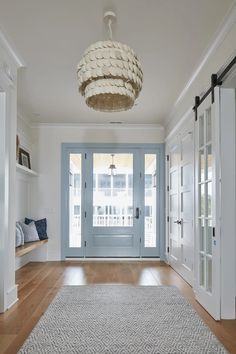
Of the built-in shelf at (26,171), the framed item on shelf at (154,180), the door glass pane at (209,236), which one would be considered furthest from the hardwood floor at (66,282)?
the built-in shelf at (26,171)

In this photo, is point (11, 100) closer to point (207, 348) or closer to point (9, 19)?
point (9, 19)

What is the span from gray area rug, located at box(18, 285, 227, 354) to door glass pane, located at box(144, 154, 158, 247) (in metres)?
2.63

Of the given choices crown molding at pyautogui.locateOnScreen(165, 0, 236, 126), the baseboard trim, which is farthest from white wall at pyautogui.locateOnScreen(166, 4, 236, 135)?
the baseboard trim

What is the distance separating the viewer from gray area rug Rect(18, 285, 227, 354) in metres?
2.61

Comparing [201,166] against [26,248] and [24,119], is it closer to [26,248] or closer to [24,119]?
[26,248]

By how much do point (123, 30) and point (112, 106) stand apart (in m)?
0.94

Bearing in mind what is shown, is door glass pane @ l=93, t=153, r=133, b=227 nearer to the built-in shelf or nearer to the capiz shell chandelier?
the built-in shelf

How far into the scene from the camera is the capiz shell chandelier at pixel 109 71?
2.38m

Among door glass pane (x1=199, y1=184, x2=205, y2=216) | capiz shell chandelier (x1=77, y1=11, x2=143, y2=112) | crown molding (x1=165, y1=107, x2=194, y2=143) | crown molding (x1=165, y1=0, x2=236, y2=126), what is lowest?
door glass pane (x1=199, y1=184, x2=205, y2=216)

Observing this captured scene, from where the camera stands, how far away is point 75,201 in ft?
22.4

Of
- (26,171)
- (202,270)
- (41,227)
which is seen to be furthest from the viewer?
(41,227)

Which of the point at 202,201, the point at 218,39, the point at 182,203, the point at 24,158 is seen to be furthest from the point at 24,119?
the point at 218,39

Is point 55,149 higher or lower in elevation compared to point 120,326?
higher

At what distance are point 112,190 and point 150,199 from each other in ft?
2.66
